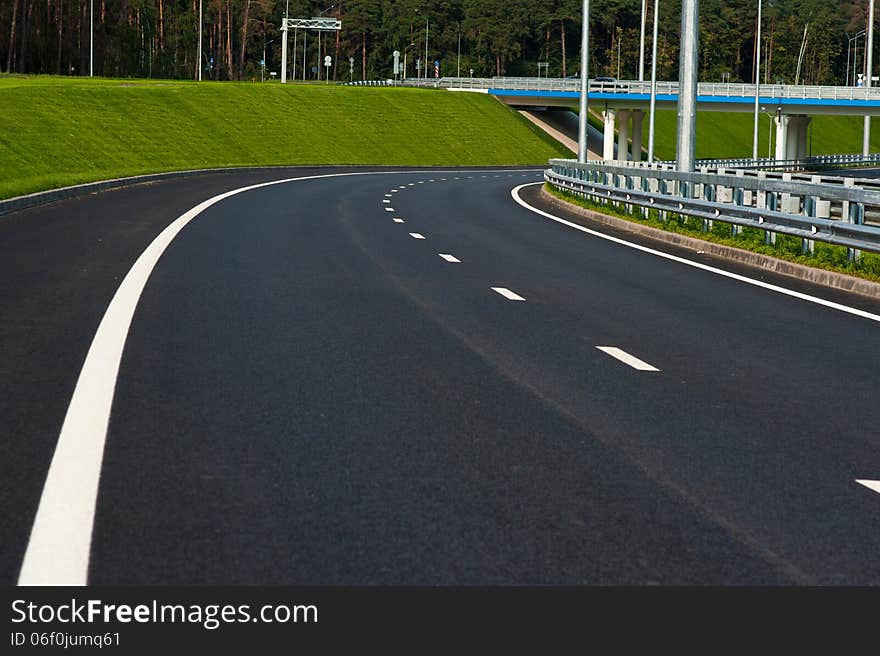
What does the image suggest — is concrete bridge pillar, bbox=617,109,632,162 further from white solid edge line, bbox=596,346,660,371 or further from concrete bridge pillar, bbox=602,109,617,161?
white solid edge line, bbox=596,346,660,371

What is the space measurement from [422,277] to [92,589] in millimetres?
13110

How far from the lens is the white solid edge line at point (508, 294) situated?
53.6 ft

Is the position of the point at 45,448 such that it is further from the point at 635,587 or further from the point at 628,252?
the point at 628,252

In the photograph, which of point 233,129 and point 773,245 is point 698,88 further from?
point 773,245

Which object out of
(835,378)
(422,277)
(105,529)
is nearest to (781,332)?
(835,378)

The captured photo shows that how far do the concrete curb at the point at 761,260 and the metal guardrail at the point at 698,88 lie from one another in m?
80.4

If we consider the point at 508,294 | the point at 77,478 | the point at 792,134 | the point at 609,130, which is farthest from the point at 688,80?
the point at 609,130

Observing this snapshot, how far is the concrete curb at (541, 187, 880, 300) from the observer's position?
1819 centimetres

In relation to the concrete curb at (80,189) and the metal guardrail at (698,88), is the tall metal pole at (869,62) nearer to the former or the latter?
the metal guardrail at (698,88)

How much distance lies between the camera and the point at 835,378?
440 inches

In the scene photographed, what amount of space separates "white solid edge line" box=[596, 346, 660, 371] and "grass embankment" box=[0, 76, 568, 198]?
24723 mm

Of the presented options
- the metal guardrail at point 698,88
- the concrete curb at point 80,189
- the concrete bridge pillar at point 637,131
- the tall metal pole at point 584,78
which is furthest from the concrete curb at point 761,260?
the concrete bridge pillar at point 637,131

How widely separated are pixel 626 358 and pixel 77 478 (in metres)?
5.60

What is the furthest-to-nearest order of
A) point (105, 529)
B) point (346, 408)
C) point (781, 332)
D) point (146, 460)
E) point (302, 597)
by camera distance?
point (781, 332) → point (346, 408) → point (146, 460) → point (105, 529) → point (302, 597)
